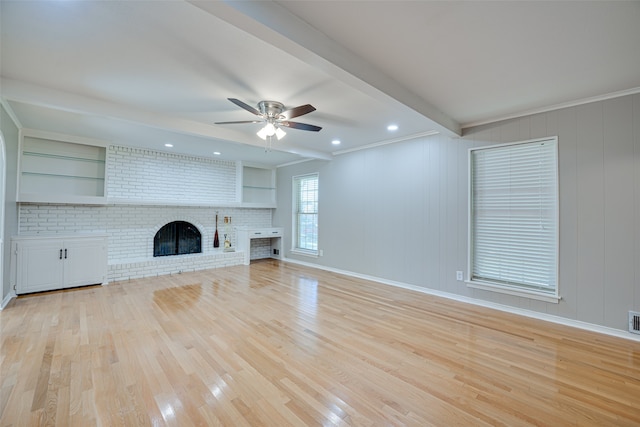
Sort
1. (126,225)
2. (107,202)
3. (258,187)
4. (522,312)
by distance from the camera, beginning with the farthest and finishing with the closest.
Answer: (258,187)
(126,225)
(107,202)
(522,312)

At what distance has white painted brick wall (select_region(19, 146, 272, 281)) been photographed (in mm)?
4766

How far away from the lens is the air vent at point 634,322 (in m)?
2.68

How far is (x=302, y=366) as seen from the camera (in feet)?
7.19

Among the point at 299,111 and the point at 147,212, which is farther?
the point at 147,212

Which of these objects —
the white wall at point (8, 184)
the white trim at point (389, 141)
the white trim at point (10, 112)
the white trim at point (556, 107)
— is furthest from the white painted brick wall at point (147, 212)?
the white trim at point (556, 107)

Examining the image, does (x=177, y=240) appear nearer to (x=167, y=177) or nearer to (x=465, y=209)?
(x=167, y=177)

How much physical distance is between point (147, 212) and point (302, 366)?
499 centimetres

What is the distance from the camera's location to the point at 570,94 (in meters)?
2.85

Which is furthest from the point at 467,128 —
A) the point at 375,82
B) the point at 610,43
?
the point at 375,82

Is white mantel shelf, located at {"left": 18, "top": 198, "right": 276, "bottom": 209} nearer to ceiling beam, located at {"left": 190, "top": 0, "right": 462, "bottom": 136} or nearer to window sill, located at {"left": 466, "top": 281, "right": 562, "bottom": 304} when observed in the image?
ceiling beam, located at {"left": 190, "top": 0, "right": 462, "bottom": 136}

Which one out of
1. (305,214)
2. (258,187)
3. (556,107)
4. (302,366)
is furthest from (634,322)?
(258,187)

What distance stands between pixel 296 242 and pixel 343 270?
1.75 m

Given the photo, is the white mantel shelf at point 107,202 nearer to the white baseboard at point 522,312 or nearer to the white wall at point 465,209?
the white wall at point 465,209

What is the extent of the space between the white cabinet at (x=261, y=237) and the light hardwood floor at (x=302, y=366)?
9.26 feet
